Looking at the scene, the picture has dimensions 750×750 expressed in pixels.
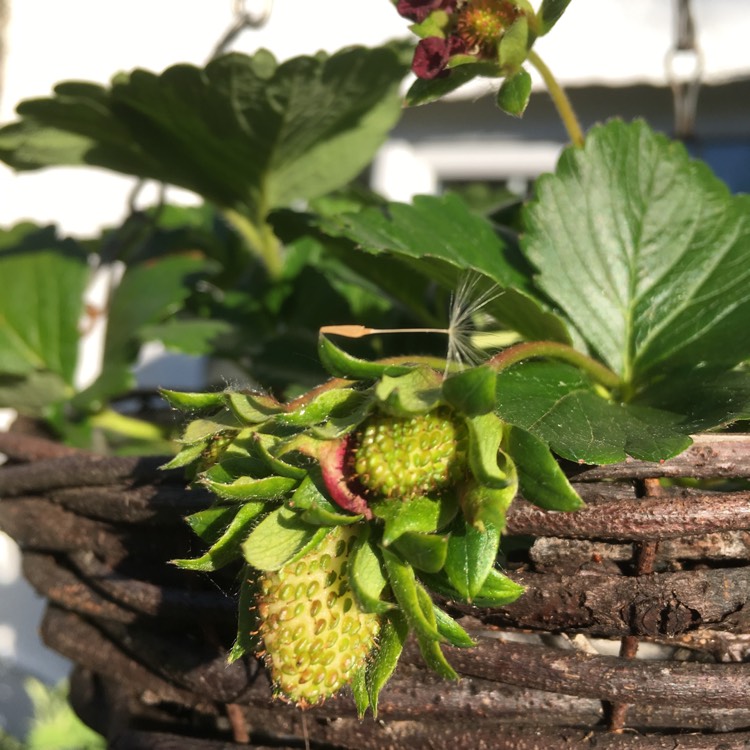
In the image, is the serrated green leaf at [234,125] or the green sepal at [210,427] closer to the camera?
the green sepal at [210,427]

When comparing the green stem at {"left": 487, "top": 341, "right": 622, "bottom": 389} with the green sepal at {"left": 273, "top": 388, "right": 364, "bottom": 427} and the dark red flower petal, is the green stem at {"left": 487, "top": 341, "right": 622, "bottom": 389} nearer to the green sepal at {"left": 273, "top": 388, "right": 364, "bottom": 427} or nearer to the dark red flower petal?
the green sepal at {"left": 273, "top": 388, "right": 364, "bottom": 427}

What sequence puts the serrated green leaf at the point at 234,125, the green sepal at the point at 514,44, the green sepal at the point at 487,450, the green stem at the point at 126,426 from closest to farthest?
the green sepal at the point at 487,450, the green sepal at the point at 514,44, the serrated green leaf at the point at 234,125, the green stem at the point at 126,426

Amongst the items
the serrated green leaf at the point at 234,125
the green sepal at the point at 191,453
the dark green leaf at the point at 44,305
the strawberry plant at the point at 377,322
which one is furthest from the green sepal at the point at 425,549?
the dark green leaf at the point at 44,305

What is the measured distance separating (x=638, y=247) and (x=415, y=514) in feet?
0.94

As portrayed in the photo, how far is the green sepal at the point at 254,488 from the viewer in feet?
1.04

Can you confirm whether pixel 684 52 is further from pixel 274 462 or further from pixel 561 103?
pixel 274 462

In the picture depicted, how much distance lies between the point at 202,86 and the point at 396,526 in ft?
1.49

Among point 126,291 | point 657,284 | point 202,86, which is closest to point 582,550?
point 657,284

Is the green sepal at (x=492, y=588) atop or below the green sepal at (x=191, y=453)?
below

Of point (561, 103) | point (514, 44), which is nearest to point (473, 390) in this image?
point (514, 44)

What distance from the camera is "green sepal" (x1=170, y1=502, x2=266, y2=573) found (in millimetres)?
334

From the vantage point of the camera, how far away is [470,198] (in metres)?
1.00

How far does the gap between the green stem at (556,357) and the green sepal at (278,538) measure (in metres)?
0.10

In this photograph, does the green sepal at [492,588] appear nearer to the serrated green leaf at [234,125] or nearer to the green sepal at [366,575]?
the green sepal at [366,575]
